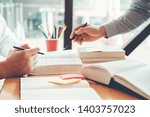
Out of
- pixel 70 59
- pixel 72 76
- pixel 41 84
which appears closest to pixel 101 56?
pixel 70 59

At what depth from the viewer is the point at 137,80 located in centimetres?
75

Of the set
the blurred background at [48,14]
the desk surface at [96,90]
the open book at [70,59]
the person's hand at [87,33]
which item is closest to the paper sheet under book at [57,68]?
the open book at [70,59]

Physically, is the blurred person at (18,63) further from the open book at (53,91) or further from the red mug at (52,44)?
the red mug at (52,44)

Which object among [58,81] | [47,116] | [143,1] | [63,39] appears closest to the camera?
[47,116]

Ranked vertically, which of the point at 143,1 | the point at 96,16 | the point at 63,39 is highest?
the point at 143,1

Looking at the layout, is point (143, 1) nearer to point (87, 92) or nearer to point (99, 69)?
point (99, 69)

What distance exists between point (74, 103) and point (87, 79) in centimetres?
23

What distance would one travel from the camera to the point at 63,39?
5.57 feet

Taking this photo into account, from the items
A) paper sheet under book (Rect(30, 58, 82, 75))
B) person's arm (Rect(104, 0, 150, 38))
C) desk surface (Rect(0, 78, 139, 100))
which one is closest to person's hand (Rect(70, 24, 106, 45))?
person's arm (Rect(104, 0, 150, 38))

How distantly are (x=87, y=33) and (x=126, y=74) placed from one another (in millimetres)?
479

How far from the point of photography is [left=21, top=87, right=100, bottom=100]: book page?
694mm

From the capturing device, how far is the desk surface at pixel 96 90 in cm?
72

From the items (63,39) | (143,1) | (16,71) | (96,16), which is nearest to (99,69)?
(16,71)

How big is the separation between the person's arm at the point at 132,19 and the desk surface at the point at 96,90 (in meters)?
0.48
